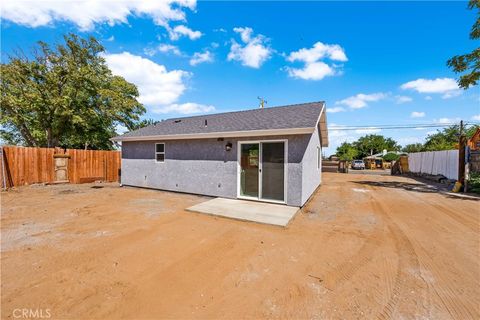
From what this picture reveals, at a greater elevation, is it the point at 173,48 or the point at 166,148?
the point at 173,48

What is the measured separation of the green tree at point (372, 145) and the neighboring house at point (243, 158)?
49.9 metres

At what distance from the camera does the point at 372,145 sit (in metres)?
51.0

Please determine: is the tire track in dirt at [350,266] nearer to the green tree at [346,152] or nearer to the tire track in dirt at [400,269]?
the tire track in dirt at [400,269]

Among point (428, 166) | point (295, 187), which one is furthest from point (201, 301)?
point (428, 166)

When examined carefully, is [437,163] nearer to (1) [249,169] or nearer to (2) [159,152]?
(1) [249,169]

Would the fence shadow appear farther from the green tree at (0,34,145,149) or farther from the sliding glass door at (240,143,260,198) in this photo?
the green tree at (0,34,145,149)

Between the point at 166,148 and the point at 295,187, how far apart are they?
20.3 feet

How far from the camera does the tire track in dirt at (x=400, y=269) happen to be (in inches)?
92.7

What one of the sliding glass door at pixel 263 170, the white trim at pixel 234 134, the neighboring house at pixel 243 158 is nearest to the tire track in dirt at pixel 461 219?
the neighboring house at pixel 243 158

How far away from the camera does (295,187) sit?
6.50 m

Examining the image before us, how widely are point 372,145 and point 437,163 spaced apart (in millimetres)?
39512

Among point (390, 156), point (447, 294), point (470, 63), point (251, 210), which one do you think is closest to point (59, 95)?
point (251, 210)

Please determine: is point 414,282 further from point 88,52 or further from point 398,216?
point 88,52

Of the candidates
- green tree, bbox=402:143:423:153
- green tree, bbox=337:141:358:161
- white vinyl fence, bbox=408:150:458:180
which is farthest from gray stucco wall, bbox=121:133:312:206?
green tree, bbox=402:143:423:153
